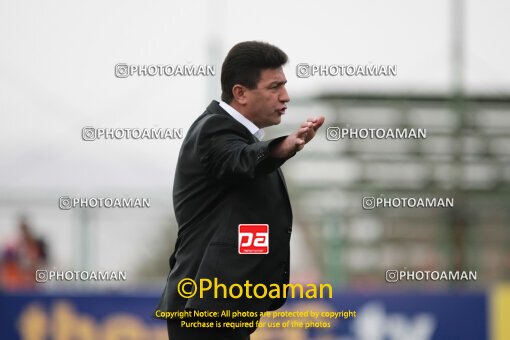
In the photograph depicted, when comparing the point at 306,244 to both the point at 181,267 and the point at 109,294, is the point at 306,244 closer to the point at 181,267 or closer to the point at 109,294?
the point at 109,294

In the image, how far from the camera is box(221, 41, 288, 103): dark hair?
11.2ft

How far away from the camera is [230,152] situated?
3.17 meters

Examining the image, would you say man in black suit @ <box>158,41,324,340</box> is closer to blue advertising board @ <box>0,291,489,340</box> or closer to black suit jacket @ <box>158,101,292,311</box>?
black suit jacket @ <box>158,101,292,311</box>

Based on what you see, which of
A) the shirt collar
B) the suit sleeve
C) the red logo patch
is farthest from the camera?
the shirt collar

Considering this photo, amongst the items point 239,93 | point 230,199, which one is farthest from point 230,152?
point 239,93

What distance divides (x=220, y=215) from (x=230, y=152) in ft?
0.78

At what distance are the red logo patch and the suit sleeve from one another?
18 centimetres

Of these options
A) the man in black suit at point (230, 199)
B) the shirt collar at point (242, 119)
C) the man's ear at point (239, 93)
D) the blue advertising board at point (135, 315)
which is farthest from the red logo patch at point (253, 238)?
the blue advertising board at point (135, 315)

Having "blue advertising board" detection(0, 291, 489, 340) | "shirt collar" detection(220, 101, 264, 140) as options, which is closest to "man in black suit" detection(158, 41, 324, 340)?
"shirt collar" detection(220, 101, 264, 140)

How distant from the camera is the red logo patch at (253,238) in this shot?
3.24 m

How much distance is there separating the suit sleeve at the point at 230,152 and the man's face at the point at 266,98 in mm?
122

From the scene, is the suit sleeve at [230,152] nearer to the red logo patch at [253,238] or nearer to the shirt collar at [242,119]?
the shirt collar at [242,119]

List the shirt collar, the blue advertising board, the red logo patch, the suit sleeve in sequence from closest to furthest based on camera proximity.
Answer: the suit sleeve
the red logo patch
the shirt collar
the blue advertising board

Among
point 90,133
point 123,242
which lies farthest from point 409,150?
point 90,133
